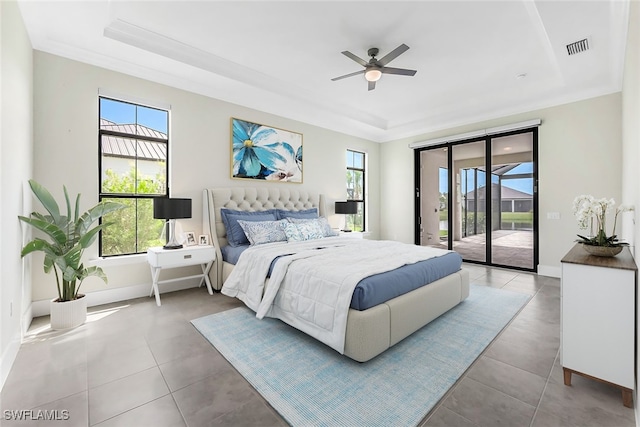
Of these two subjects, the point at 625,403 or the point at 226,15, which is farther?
the point at 226,15

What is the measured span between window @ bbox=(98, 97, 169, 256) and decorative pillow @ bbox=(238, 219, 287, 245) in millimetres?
1167

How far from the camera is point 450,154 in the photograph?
19.0 ft

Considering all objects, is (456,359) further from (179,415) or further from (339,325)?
(179,415)

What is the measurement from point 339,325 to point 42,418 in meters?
1.78

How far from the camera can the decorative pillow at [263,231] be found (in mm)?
3727

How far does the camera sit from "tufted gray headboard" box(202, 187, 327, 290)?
3.89 m

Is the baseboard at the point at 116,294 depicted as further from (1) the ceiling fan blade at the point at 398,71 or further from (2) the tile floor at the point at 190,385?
(1) the ceiling fan blade at the point at 398,71

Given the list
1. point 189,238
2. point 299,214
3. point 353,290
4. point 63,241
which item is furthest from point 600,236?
point 63,241

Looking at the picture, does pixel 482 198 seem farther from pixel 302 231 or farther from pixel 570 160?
pixel 302 231

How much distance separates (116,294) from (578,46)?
19.8 feet

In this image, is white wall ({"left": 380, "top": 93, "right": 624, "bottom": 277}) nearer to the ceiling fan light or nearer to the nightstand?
the ceiling fan light

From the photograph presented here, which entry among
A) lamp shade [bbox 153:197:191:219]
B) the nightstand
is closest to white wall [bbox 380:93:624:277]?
the nightstand

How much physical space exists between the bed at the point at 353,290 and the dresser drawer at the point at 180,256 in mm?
225

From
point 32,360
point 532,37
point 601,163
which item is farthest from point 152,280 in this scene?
point 601,163
